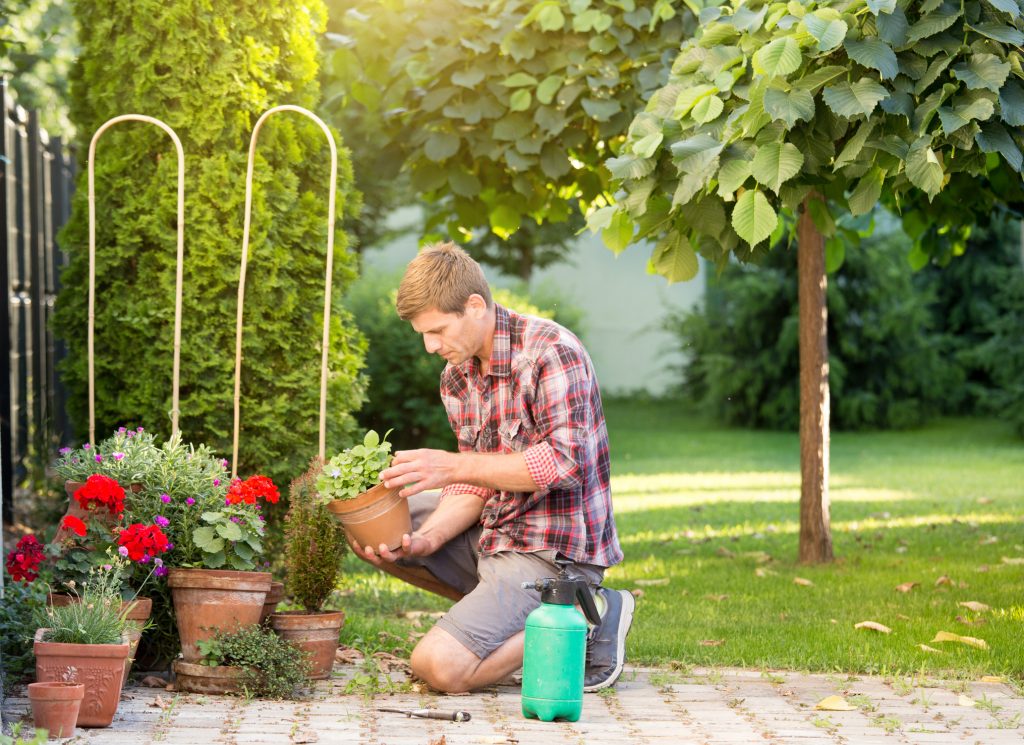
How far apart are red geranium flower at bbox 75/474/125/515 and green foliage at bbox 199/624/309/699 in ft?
1.61

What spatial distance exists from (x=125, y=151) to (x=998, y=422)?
1358 cm

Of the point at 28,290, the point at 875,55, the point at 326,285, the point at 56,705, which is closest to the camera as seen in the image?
the point at 56,705

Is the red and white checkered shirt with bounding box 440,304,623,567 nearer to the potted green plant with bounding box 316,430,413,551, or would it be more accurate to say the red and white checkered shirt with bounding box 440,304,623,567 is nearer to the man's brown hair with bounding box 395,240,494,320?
the man's brown hair with bounding box 395,240,494,320

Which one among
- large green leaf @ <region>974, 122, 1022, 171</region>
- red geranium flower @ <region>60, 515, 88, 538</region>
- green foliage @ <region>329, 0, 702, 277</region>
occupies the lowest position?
red geranium flower @ <region>60, 515, 88, 538</region>

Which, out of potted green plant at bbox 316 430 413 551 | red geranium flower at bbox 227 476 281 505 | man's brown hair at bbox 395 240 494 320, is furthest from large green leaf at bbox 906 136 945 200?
red geranium flower at bbox 227 476 281 505

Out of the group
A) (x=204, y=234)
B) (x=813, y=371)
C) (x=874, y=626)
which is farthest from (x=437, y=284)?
(x=813, y=371)

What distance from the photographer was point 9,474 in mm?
8109

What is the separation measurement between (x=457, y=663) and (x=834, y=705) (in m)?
1.12

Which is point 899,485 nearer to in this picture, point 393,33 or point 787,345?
point 787,345

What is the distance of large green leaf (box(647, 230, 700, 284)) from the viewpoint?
473 cm

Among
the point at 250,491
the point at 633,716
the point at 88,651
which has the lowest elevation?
the point at 633,716

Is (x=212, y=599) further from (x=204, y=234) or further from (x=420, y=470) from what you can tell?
(x=204, y=234)

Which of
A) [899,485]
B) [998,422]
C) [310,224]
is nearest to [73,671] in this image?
[310,224]

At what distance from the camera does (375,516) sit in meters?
3.98
